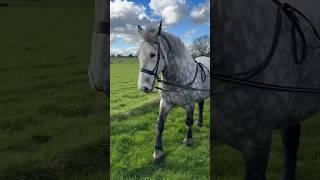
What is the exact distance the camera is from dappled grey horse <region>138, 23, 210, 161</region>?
3.92m

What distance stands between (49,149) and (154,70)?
3984 mm

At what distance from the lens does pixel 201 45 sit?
4.07 meters

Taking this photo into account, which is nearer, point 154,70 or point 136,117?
point 154,70

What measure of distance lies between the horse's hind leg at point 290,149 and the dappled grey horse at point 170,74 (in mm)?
1800

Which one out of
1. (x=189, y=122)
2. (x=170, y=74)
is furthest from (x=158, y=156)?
(x=170, y=74)

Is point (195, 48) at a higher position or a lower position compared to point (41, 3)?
lower

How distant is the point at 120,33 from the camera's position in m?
4.00

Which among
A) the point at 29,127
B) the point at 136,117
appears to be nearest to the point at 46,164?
the point at 29,127

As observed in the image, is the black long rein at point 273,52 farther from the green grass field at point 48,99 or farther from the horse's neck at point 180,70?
the green grass field at point 48,99

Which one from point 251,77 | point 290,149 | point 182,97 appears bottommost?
point 290,149

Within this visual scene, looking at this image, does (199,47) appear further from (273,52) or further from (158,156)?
(158,156)

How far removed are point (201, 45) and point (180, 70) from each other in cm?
36

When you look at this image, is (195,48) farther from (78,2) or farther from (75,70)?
(78,2)

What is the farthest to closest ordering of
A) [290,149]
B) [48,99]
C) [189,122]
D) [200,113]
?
[48,99] → [290,149] → [189,122] → [200,113]
